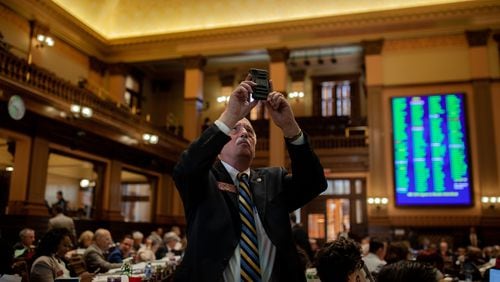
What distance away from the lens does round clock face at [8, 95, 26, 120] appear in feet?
29.8

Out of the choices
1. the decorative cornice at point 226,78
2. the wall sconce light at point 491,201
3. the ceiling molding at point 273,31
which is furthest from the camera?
the decorative cornice at point 226,78

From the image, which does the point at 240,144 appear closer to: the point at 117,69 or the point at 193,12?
the point at 193,12

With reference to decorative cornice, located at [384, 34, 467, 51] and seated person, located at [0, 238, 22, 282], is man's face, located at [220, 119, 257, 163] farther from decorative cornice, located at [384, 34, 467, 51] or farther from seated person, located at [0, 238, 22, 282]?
decorative cornice, located at [384, 34, 467, 51]

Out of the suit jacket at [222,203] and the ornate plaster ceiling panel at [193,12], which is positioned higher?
the ornate plaster ceiling panel at [193,12]

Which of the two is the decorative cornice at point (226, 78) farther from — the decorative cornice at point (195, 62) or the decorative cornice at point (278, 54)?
the decorative cornice at point (278, 54)

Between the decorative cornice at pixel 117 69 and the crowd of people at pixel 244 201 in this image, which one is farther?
the decorative cornice at pixel 117 69

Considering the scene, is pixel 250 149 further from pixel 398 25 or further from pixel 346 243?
pixel 398 25

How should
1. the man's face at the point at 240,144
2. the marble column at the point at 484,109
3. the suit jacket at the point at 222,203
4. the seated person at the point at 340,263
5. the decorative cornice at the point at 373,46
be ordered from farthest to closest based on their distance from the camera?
the decorative cornice at the point at 373,46
the marble column at the point at 484,109
the seated person at the point at 340,263
the man's face at the point at 240,144
the suit jacket at the point at 222,203

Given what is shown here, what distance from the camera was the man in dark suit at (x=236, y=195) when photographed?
1.65m


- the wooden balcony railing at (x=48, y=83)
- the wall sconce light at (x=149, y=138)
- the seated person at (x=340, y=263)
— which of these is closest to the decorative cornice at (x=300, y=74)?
the wall sconce light at (x=149, y=138)

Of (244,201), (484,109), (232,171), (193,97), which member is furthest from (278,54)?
(244,201)

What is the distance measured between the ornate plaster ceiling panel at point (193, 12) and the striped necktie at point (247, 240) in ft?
46.7

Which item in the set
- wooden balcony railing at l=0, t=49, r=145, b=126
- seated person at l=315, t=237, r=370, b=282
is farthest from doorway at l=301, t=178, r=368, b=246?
seated person at l=315, t=237, r=370, b=282

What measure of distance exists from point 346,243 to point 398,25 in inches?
536
